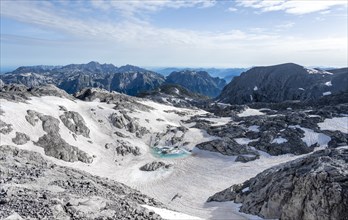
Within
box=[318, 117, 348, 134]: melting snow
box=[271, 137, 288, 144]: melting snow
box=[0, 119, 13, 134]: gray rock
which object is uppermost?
box=[0, 119, 13, 134]: gray rock

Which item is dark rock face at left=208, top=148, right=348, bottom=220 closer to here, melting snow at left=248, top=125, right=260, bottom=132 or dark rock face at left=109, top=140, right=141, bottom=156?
dark rock face at left=109, top=140, right=141, bottom=156

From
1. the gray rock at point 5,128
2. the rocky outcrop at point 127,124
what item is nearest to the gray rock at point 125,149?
the rocky outcrop at point 127,124

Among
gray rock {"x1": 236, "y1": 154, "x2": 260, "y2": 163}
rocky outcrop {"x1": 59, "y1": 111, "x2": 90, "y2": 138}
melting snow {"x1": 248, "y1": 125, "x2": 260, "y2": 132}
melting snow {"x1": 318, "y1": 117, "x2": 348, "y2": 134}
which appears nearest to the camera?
gray rock {"x1": 236, "y1": 154, "x2": 260, "y2": 163}

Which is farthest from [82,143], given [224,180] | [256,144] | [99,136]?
[256,144]

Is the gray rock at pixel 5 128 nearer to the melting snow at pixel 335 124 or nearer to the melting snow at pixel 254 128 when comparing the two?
the melting snow at pixel 254 128

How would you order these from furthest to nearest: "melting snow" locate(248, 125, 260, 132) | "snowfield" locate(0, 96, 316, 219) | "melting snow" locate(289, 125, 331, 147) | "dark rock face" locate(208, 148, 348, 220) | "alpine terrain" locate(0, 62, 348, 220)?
1. "melting snow" locate(248, 125, 260, 132)
2. "melting snow" locate(289, 125, 331, 147)
3. "snowfield" locate(0, 96, 316, 219)
4. "dark rock face" locate(208, 148, 348, 220)
5. "alpine terrain" locate(0, 62, 348, 220)

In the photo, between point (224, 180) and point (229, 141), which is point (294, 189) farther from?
point (229, 141)

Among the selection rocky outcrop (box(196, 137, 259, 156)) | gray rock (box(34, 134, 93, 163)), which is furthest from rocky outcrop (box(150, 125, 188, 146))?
gray rock (box(34, 134, 93, 163))
